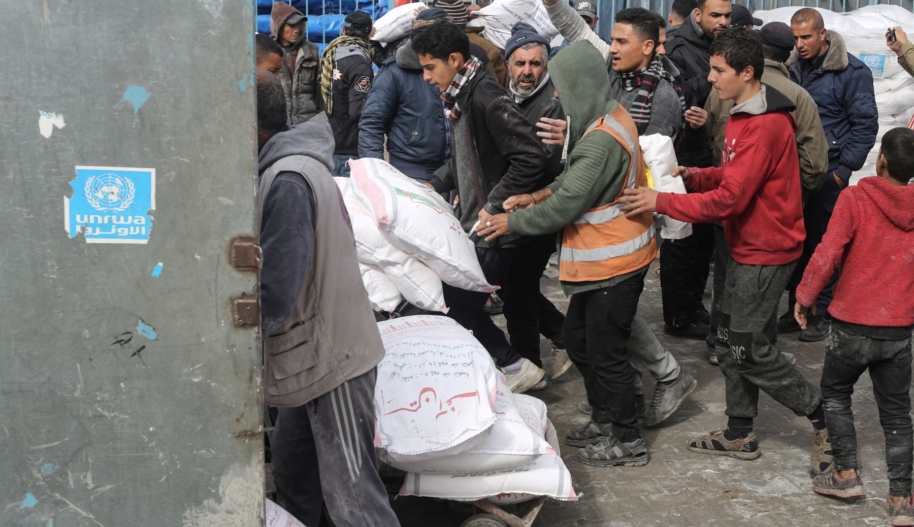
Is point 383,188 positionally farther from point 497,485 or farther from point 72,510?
point 72,510

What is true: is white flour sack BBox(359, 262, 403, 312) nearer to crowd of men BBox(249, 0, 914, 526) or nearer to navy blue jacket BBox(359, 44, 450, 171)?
crowd of men BBox(249, 0, 914, 526)

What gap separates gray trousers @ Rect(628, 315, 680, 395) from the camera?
183 inches

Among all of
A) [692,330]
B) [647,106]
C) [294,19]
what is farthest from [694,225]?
[294,19]

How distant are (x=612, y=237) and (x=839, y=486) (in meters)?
1.38

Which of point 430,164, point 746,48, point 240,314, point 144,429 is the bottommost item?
point 430,164

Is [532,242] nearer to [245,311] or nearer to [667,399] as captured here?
[667,399]

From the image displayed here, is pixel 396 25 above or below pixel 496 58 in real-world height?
above

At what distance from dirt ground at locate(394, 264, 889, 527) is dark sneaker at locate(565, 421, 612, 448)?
0.06m

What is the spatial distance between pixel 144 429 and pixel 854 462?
2.88 m

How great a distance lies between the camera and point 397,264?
4.39 metres

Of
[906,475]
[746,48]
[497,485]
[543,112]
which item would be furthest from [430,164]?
[906,475]

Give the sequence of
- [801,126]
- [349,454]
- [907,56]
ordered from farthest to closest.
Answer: [907,56] < [801,126] < [349,454]

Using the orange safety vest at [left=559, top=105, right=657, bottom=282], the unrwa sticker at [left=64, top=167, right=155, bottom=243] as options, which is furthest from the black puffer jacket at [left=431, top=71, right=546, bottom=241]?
the unrwa sticker at [left=64, top=167, right=155, bottom=243]

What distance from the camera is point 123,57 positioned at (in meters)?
2.27
